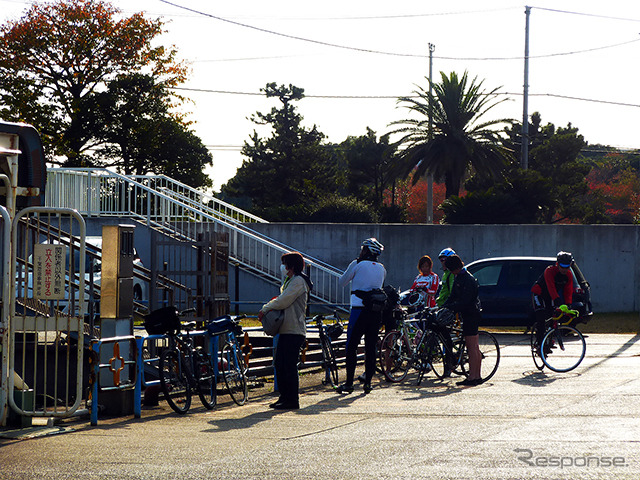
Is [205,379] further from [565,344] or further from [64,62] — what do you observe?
[64,62]

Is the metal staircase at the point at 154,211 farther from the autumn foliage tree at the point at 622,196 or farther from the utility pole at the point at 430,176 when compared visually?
the autumn foliage tree at the point at 622,196

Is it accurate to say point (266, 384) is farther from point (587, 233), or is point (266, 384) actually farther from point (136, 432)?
point (587, 233)

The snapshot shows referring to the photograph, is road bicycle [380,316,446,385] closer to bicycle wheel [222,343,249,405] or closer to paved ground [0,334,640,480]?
paved ground [0,334,640,480]

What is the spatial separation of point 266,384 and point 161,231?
11665mm

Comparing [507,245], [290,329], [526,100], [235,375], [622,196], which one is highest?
[526,100]

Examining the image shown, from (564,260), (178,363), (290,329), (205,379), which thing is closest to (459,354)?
(564,260)

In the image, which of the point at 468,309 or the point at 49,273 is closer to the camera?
the point at 49,273

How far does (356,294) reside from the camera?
1174 centimetres

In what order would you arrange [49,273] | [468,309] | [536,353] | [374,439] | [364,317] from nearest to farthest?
1. [374,439]
2. [49,273]
3. [364,317]
4. [468,309]
5. [536,353]

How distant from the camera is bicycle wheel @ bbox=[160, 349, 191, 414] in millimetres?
10250

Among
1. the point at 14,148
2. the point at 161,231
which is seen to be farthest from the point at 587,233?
the point at 14,148

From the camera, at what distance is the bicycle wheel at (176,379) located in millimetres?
10250

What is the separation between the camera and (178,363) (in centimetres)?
1045

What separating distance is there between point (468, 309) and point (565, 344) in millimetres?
1968
